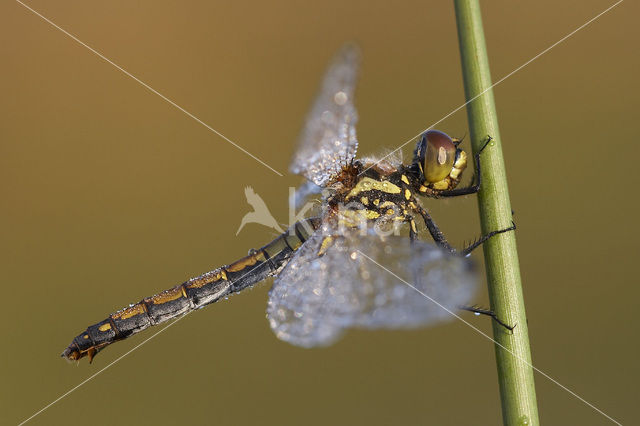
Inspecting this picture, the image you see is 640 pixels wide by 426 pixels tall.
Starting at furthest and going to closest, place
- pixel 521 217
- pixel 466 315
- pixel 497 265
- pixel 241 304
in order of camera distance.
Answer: pixel 241 304 < pixel 521 217 < pixel 466 315 < pixel 497 265

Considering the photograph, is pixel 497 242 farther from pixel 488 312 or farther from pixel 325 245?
pixel 325 245

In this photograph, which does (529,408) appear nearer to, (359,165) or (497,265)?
(497,265)

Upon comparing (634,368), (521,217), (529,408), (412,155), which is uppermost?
(412,155)

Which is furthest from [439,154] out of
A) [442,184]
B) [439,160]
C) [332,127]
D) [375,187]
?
[332,127]

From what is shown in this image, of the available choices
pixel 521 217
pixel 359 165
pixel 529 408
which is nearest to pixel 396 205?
pixel 359 165

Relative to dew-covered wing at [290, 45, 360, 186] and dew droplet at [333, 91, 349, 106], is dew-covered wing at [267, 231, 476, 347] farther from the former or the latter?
dew droplet at [333, 91, 349, 106]

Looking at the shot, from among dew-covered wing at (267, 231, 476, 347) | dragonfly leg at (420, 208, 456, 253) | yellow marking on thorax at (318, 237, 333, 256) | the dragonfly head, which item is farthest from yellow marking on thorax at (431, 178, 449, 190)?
yellow marking on thorax at (318, 237, 333, 256)

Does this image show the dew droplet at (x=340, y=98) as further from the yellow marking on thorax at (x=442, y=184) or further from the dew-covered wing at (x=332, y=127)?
the yellow marking on thorax at (x=442, y=184)

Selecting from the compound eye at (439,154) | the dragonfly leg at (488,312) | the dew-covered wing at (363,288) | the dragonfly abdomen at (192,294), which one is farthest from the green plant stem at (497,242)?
the dragonfly abdomen at (192,294)
